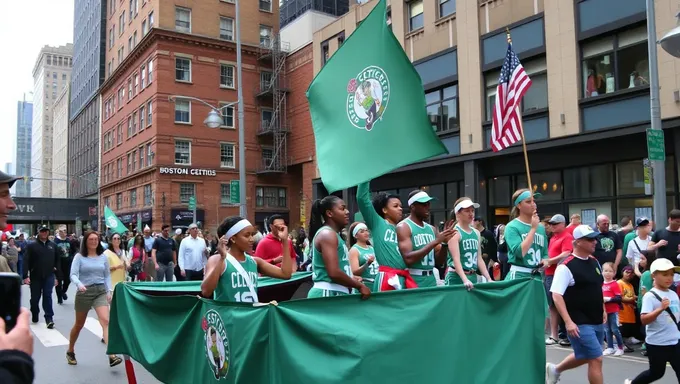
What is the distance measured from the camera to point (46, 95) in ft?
438

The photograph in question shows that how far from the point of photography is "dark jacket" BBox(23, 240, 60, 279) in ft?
39.5

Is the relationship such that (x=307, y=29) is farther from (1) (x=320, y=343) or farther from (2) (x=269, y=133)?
(1) (x=320, y=343)

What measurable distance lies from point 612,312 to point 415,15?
18.3 metres

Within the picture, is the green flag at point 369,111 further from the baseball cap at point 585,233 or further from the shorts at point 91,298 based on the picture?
the shorts at point 91,298

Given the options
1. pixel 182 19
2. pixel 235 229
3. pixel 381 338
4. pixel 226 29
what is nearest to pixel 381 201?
pixel 235 229

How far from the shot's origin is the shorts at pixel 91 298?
26.3ft

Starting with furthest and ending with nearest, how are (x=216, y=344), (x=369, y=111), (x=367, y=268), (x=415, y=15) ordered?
(x=415, y=15) → (x=367, y=268) → (x=369, y=111) → (x=216, y=344)

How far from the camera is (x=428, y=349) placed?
4246mm

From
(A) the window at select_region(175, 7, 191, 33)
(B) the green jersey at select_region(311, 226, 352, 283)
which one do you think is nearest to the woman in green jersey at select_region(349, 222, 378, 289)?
(B) the green jersey at select_region(311, 226, 352, 283)

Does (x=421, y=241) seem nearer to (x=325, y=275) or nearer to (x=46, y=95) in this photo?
(x=325, y=275)

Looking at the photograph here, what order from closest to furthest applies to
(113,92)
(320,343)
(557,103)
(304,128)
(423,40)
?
(320,343), (557,103), (423,40), (304,128), (113,92)

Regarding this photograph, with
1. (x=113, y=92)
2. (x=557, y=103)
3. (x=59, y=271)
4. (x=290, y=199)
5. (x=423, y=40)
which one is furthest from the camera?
(x=113, y=92)

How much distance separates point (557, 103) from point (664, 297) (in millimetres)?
13781

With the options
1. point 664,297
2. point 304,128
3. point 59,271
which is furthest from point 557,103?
point 304,128
